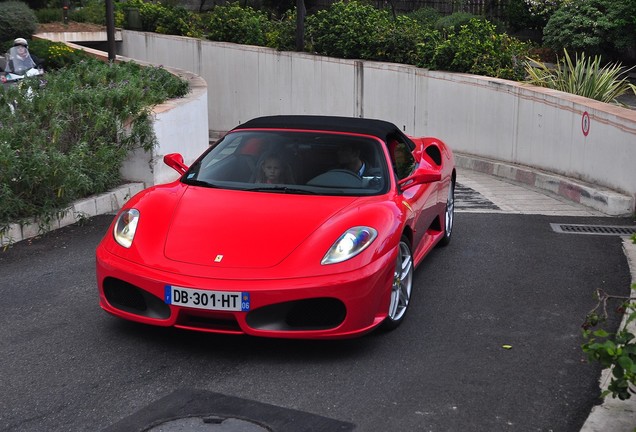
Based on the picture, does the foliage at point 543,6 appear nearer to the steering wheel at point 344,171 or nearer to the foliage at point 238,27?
the foliage at point 238,27

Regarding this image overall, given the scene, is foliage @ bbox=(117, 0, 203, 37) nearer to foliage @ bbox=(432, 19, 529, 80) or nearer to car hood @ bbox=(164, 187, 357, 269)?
foliage @ bbox=(432, 19, 529, 80)

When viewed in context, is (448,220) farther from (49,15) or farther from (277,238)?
(49,15)

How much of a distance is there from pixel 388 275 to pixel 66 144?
565 centimetres

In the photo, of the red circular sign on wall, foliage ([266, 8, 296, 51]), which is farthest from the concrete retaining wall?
foliage ([266, 8, 296, 51])

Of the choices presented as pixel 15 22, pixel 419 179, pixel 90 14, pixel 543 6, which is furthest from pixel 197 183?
pixel 90 14

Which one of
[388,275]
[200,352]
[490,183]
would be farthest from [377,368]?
[490,183]

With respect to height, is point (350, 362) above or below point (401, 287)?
below

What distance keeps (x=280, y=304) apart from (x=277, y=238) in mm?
520

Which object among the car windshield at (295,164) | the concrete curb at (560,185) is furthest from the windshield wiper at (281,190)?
the concrete curb at (560,185)

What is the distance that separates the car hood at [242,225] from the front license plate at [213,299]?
22 cm

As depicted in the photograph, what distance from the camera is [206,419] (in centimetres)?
462

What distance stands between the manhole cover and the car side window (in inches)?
111

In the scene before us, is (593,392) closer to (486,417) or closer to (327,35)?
(486,417)

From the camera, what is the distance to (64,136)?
33.2 ft
